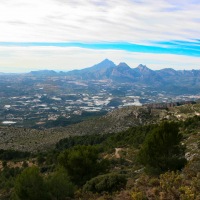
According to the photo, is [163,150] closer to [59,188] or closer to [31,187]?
[59,188]

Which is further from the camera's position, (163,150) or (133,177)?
(133,177)

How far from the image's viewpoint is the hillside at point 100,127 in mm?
83312

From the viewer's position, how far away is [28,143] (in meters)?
86.3

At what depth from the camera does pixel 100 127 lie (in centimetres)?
9881

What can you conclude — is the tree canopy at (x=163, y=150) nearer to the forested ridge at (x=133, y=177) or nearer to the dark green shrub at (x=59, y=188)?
the forested ridge at (x=133, y=177)

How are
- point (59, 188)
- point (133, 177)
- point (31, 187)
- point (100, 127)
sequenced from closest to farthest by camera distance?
point (31, 187) → point (59, 188) → point (133, 177) → point (100, 127)

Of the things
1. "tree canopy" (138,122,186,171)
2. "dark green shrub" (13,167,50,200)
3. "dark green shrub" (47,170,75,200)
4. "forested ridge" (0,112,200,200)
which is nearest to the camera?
"forested ridge" (0,112,200,200)

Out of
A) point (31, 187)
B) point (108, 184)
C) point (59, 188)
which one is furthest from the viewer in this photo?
point (108, 184)

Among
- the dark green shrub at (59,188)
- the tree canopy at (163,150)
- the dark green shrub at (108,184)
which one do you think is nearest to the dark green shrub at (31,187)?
the dark green shrub at (59,188)

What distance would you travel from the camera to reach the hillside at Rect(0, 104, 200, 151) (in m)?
83.3

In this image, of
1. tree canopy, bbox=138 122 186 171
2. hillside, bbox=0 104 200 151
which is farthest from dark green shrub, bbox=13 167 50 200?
hillside, bbox=0 104 200 151

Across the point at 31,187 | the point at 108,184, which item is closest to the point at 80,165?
the point at 108,184

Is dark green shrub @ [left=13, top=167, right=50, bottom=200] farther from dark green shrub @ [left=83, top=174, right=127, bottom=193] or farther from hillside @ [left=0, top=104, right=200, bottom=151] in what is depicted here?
hillside @ [left=0, top=104, right=200, bottom=151]

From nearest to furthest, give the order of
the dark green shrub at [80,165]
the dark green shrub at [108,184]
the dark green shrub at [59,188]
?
the dark green shrub at [59,188] < the dark green shrub at [108,184] < the dark green shrub at [80,165]
